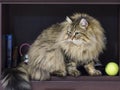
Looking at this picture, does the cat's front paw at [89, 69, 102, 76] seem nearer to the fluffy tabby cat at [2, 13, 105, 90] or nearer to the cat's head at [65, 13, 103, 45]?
the fluffy tabby cat at [2, 13, 105, 90]

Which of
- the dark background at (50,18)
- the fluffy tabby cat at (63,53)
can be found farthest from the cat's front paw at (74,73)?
the dark background at (50,18)

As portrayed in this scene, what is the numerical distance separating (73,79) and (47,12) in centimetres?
49

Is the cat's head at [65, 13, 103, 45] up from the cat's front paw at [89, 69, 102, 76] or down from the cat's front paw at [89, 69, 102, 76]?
up

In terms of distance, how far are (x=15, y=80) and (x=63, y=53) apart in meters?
0.26

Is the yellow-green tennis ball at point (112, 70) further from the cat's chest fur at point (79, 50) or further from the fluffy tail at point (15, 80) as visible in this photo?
the fluffy tail at point (15, 80)

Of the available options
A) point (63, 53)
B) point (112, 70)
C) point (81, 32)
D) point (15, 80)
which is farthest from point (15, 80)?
point (112, 70)

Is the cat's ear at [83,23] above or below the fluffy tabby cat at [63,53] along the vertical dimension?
above

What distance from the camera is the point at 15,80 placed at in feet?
4.25

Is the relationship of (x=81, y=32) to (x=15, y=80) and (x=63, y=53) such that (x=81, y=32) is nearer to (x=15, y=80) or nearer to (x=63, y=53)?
(x=63, y=53)

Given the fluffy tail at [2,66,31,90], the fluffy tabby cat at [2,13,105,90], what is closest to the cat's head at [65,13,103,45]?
the fluffy tabby cat at [2,13,105,90]

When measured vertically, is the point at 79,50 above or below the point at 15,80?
above

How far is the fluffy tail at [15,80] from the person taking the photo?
4.18ft

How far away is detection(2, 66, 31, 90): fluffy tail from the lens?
1275 mm

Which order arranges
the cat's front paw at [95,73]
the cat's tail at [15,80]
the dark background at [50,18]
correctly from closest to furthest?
the cat's tail at [15,80] → the cat's front paw at [95,73] → the dark background at [50,18]
